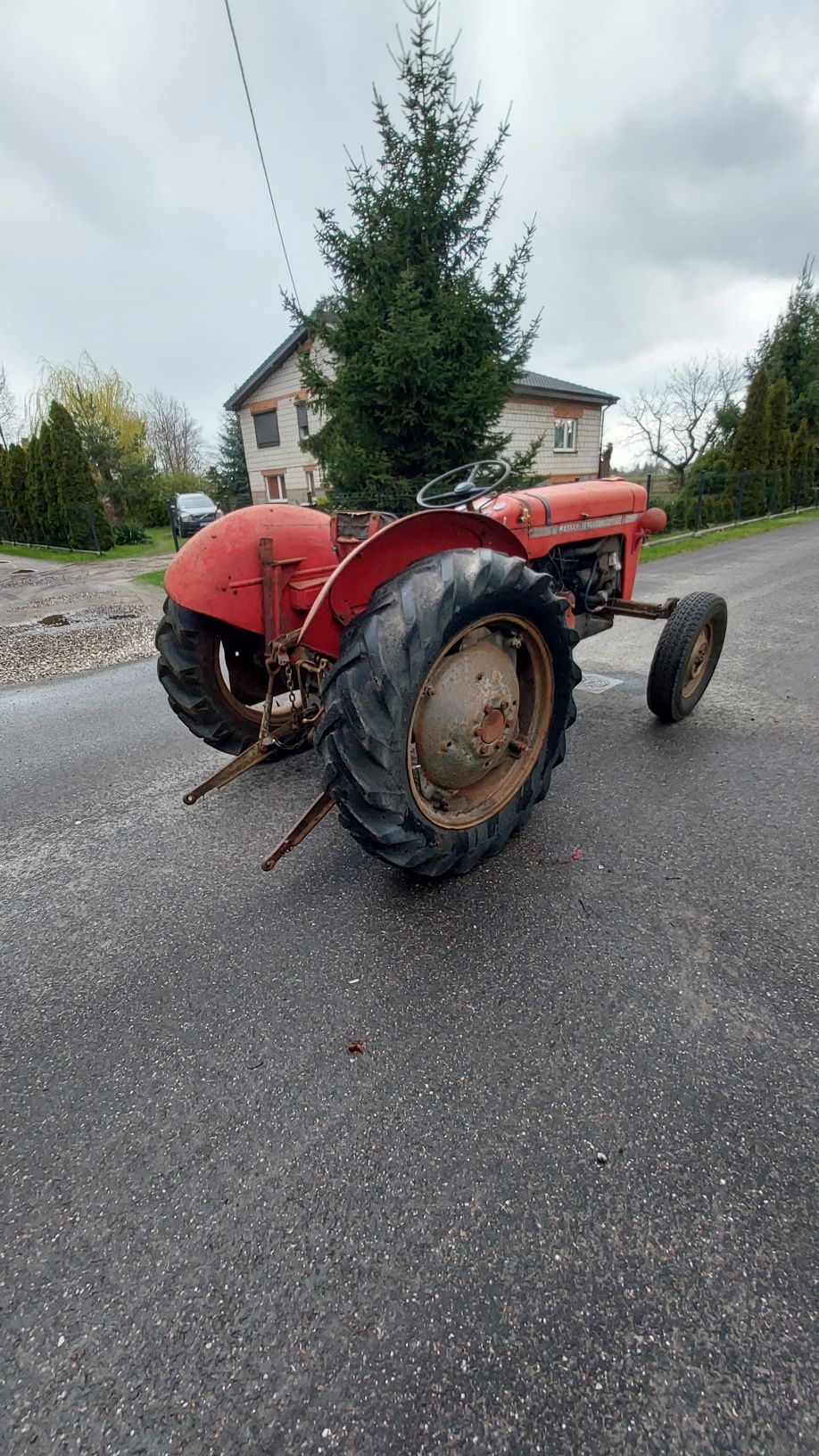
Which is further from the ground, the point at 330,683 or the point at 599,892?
the point at 330,683

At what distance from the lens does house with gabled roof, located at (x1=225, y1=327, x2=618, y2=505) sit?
18.9 meters

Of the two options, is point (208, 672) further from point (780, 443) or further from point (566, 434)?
point (780, 443)

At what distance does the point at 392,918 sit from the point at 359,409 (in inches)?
295

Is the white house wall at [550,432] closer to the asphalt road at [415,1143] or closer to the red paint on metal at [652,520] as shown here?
the red paint on metal at [652,520]

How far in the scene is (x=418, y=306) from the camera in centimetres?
779

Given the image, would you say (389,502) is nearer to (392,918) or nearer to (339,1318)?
(392,918)

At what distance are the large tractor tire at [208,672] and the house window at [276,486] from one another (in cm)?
2170

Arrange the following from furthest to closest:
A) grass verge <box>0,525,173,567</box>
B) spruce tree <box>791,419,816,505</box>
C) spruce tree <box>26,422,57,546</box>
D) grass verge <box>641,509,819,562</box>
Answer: spruce tree <box>791,419,816,505</box> < spruce tree <box>26,422,57,546</box> < grass verge <box>0,525,173,567</box> < grass verge <box>641,509,819,562</box>

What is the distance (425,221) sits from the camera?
7.75 metres

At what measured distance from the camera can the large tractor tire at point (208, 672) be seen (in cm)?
270

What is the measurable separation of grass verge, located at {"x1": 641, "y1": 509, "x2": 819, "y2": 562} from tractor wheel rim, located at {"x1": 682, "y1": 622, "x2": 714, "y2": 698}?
25.6 ft

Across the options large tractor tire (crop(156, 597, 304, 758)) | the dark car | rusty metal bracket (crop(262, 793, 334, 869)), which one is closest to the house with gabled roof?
the dark car

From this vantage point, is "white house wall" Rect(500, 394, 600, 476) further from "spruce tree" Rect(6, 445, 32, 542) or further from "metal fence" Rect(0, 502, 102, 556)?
"spruce tree" Rect(6, 445, 32, 542)

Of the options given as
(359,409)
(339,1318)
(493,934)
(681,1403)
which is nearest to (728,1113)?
(681,1403)
